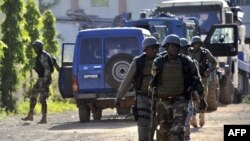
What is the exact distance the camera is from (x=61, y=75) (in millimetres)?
19828

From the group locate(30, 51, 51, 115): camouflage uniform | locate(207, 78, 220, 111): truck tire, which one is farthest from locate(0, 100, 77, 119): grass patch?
locate(207, 78, 220, 111): truck tire

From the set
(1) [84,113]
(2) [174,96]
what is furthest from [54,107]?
(2) [174,96]

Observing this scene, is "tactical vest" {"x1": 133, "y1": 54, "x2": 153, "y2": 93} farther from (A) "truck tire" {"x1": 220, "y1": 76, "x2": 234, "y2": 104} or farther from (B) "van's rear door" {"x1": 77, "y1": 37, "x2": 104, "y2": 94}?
(A) "truck tire" {"x1": 220, "y1": 76, "x2": 234, "y2": 104}

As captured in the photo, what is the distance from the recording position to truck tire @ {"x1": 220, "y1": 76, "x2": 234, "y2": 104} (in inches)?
1063

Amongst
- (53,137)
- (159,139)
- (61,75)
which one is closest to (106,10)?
(61,75)

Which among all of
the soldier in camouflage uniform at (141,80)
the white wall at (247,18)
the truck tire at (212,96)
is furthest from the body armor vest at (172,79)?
the white wall at (247,18)

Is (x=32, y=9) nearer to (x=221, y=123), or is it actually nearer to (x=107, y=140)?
(x=221, y=123)

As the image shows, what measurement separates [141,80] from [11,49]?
45.2 feet

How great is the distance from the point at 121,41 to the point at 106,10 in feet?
160

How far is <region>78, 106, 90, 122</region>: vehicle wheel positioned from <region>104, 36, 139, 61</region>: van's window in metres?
1.42

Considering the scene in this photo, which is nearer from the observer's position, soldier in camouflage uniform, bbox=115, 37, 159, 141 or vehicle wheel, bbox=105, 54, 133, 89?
soldier in camouflage uniform, bbox=115, 37, 159, 141

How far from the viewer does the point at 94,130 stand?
16641 mm

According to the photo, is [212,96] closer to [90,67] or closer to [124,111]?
[124,111]

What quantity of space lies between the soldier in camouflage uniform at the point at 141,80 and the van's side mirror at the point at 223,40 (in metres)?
9.97
